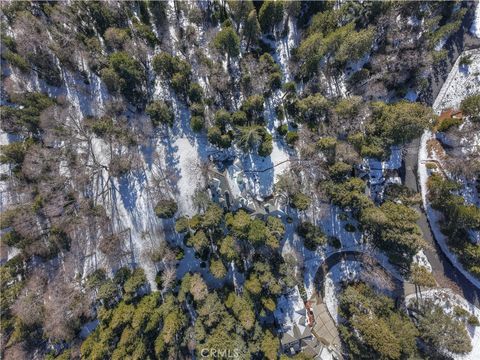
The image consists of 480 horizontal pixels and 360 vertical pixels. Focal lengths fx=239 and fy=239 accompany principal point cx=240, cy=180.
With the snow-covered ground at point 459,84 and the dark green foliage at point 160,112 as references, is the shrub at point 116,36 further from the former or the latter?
the snow-covered ground at point 459,84

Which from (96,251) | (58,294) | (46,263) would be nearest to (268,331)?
(96,251)

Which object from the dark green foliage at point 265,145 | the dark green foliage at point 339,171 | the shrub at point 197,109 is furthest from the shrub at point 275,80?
the dark green foliage at point 339,171

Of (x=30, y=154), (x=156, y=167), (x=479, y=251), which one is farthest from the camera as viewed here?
(x=156, y=167)

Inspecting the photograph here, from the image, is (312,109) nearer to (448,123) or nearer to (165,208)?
(448,123)

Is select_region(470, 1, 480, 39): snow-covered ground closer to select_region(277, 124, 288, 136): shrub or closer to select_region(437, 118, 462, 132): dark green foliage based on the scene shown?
select_region(437, 118, 462, 132): dark green foliage

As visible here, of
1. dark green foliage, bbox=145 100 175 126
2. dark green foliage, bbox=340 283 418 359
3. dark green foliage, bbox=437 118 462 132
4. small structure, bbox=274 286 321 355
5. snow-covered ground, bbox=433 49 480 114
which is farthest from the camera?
snow-covered ground, bbox=433 49 480 114

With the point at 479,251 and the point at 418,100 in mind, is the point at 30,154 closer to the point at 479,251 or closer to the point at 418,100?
the point at 418,100

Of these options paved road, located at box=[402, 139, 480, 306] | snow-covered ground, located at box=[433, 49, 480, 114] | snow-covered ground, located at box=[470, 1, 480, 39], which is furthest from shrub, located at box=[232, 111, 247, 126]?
snow-covered ground, located at box=[470, 1, 480, 39]
